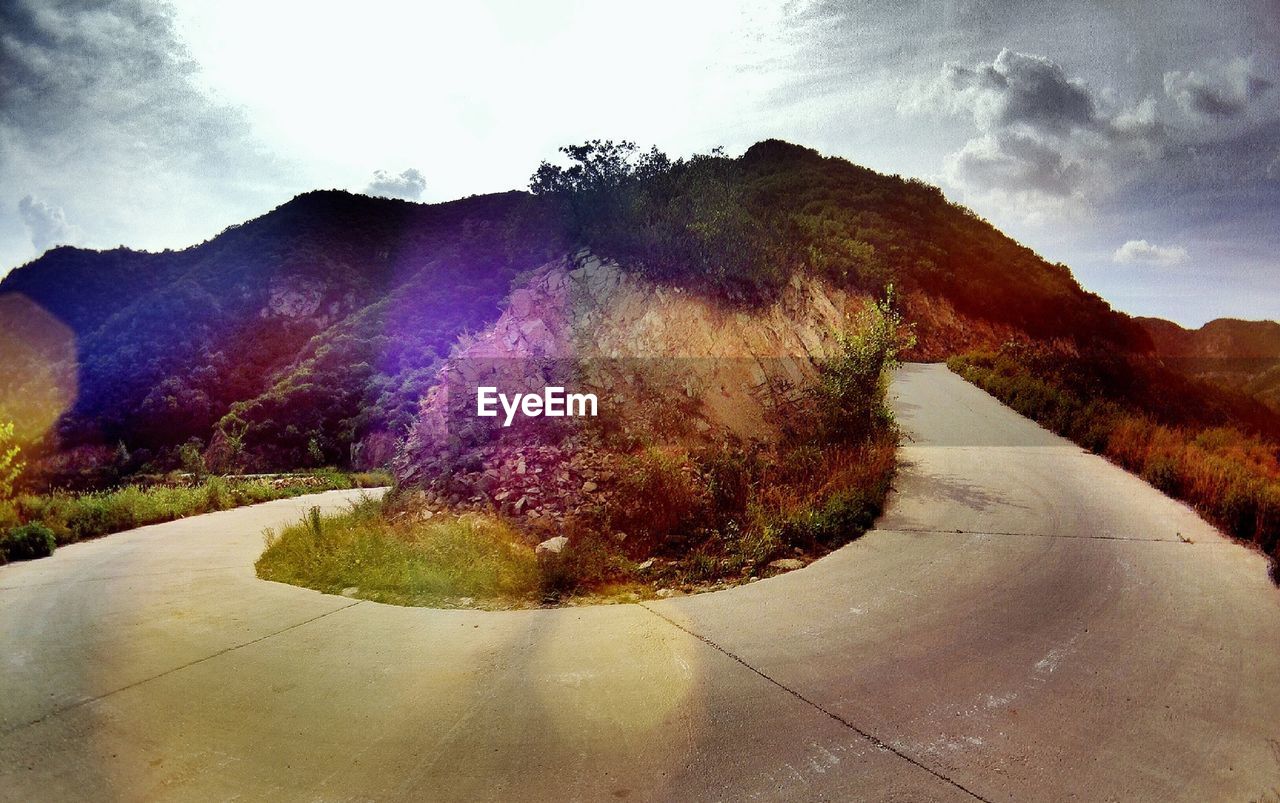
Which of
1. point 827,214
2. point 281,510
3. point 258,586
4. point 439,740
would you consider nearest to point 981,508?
point 439,740

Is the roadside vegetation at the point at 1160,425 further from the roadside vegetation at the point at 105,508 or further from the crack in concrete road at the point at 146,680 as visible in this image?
the roadside vegetation at the point at 105,508

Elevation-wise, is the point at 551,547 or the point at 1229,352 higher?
the point at 1229,352

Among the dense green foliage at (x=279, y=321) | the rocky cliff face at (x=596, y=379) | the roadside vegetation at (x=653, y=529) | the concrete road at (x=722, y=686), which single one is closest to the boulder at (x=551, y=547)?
the roadside vegetation at (x=653, y=529)

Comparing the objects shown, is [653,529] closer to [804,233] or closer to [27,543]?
[27,543]

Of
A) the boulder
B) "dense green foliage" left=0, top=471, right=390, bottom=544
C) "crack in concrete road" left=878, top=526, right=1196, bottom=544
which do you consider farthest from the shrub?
"crack in concrete road" left=878, top=526, right=1196, bottom=544

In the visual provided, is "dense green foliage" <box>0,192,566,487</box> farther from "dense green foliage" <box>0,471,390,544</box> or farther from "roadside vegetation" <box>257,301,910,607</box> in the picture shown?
"roadside vegetation" <box>257,301,910,607</box>

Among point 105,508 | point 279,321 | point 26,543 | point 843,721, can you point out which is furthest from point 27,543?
point 279,321

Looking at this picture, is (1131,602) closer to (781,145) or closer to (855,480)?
(855,480)
